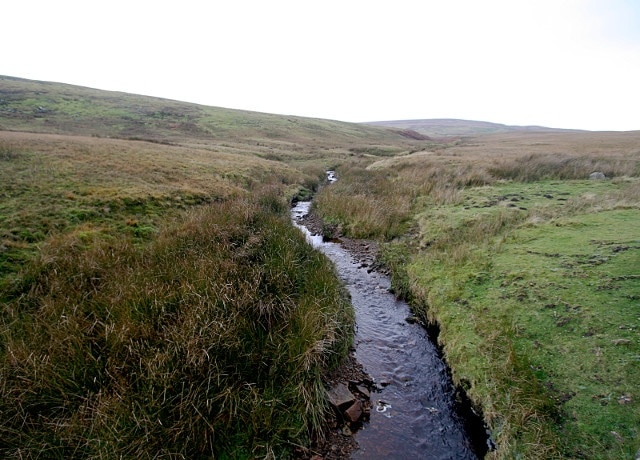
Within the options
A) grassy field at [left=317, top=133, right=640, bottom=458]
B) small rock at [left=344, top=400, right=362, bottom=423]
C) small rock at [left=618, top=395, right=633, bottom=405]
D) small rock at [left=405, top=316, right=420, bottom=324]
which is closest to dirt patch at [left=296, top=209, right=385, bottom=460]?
small rock at [left=344, top=400, right=362, bottom=423]

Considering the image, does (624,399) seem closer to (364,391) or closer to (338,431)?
(364,391)

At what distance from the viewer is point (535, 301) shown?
7574 mm

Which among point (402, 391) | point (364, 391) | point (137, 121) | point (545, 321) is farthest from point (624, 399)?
point (137, 121)

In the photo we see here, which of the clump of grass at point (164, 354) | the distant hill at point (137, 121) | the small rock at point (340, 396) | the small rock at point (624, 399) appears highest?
the distant hill at point (137, 121)

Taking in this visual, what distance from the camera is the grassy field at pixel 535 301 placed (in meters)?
5.04

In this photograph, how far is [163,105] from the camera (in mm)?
81250

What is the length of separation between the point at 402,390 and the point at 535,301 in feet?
12.2

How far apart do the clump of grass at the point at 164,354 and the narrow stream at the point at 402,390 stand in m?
0.98

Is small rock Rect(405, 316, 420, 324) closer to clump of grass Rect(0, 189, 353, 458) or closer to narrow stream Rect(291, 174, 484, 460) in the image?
narrow stream Rect(291, 174, 484, 460)

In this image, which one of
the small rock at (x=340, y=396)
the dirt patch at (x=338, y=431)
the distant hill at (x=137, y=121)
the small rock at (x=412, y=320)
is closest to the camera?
the dirt patch at (x=338, y=431)

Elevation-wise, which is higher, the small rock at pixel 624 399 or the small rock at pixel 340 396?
the small rock at pixel 624 399

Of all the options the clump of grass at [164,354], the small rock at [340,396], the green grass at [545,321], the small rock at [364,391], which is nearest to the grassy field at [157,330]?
the clump of grass at [164,354]

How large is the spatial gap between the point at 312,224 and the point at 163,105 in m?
79.9

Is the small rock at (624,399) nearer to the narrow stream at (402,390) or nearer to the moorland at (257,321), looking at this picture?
the moorland at (257,321)
